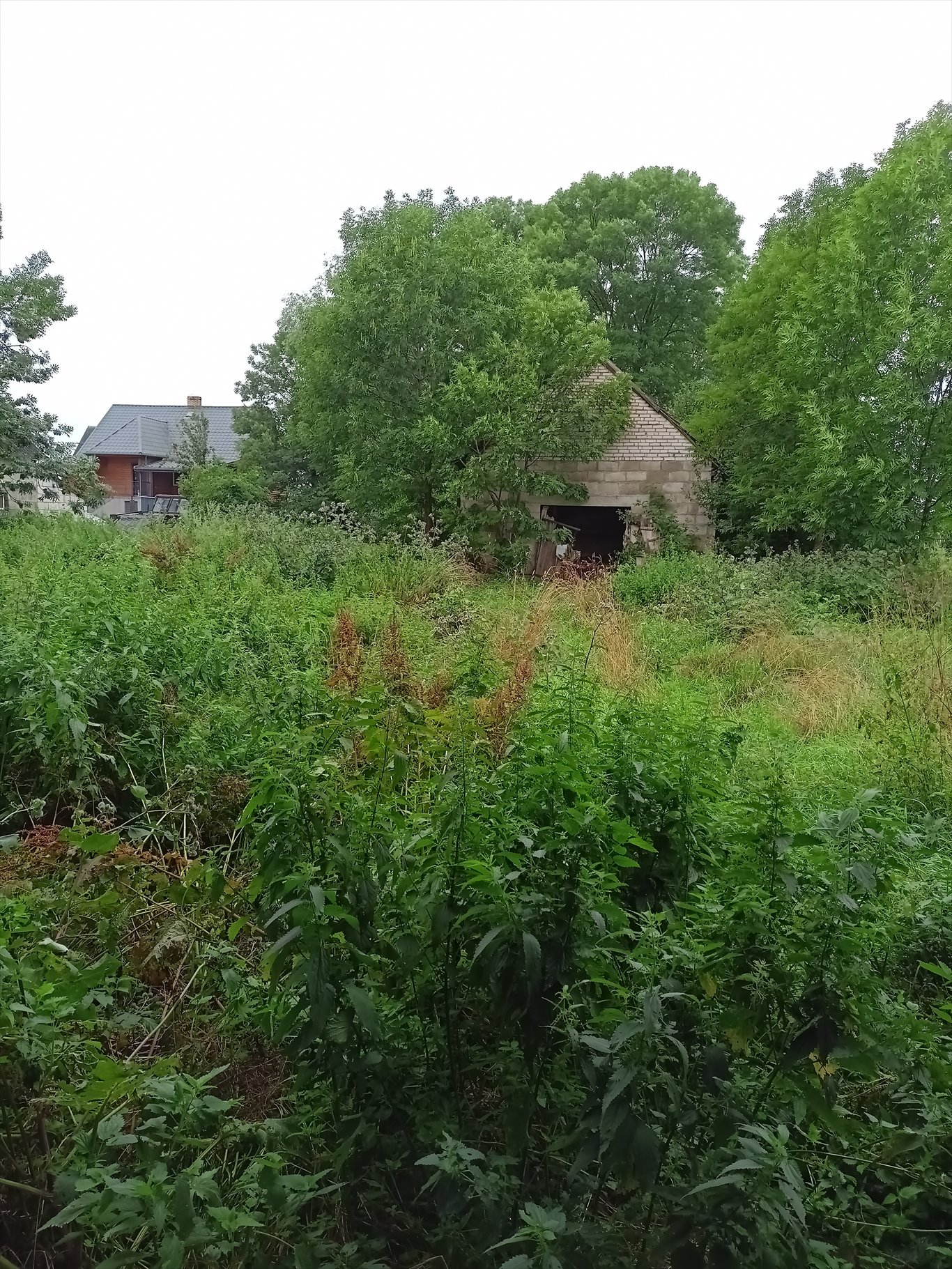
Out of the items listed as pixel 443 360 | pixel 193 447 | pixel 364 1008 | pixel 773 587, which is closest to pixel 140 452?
pixel 193 447

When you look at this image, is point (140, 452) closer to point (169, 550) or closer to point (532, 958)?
point (169, 550)

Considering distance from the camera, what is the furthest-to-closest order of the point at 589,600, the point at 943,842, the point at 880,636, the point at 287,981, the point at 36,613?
the point at 589,600, the point at 880,636, the point at 36,613, the point at 943,842, the point at 287,981

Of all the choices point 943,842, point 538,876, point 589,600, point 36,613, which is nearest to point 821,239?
point 589,600

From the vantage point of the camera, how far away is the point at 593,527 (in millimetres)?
19438

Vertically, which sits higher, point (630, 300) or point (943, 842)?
point (630, 300)

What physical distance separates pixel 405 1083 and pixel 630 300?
30991 mm

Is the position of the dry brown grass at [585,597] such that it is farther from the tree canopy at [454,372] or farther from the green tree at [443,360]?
the green tree at [443,360]

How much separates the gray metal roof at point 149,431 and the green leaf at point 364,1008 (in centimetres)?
4369

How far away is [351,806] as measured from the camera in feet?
9.07

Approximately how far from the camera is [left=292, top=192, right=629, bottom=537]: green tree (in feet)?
53.6

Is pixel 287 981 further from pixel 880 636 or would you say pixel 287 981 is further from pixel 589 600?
pixel 589 600

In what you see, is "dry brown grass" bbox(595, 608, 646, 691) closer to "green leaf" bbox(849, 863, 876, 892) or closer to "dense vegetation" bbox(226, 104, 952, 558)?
"green leaf" bbox(849, 863, 876, 892)

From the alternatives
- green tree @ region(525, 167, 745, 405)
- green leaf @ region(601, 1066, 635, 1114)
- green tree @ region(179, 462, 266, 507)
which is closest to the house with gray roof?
green tree @ region(179, 462, 266, 507)

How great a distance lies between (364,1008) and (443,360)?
1632cm
